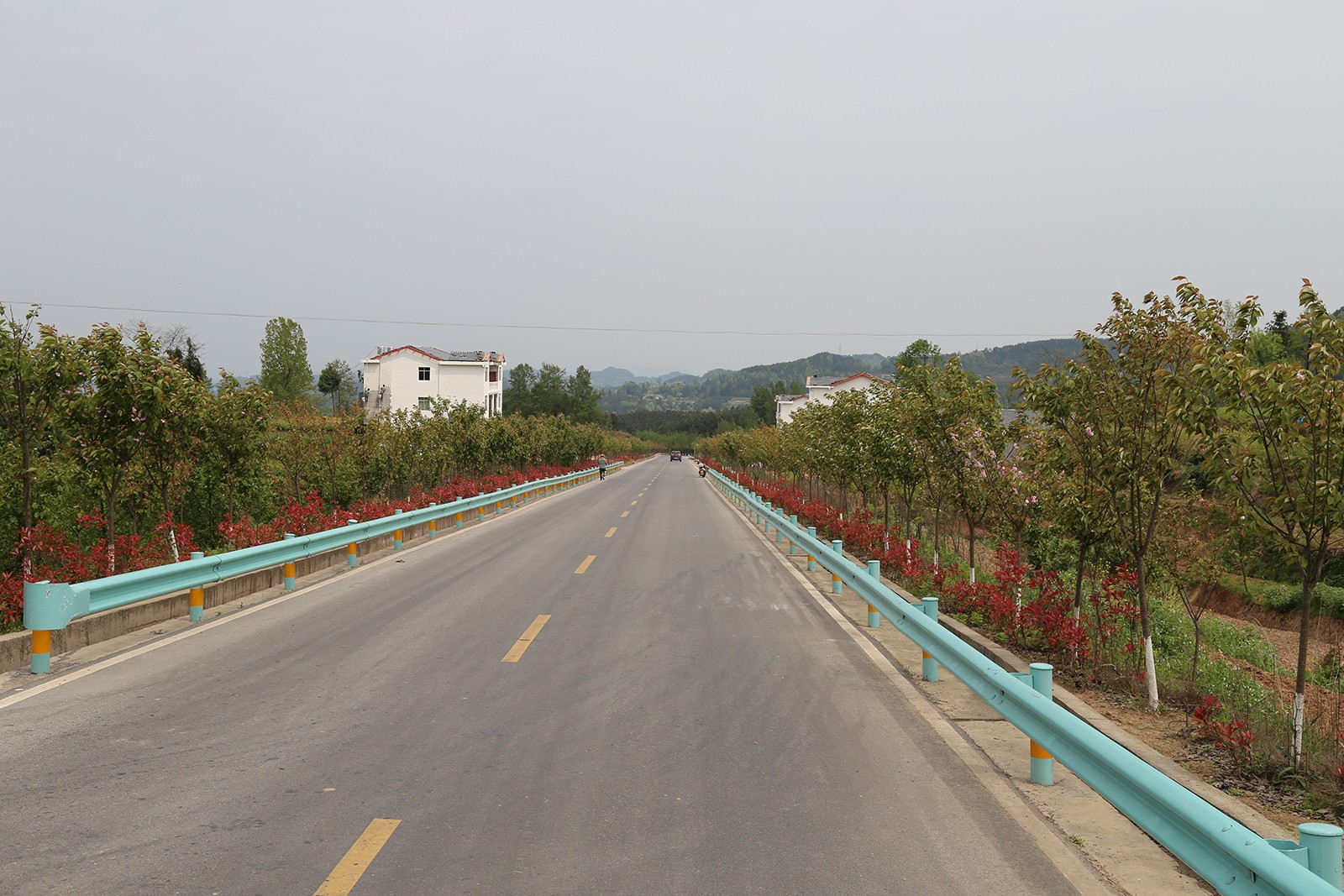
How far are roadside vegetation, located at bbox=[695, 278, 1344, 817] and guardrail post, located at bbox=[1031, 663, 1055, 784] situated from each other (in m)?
1.41

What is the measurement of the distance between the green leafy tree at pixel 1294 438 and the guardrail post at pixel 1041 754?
5.58ft

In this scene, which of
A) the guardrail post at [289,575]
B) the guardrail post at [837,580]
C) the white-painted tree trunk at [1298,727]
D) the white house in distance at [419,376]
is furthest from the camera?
the white house in distance at [419,376]

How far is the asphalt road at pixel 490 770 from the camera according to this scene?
4.31 meters

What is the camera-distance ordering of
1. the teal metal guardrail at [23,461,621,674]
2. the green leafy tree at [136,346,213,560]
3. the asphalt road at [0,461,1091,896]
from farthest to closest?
the green leafy tree at [136,346,213,560], the teal metal guardrail at [23,461,621,674], the asphalt road at [0,461,1091,896]

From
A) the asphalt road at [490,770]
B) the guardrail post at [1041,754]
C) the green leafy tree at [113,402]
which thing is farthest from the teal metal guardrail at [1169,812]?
the green leafy tree at [113,402]

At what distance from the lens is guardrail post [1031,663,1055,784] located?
5734mm

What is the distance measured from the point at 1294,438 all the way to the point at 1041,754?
9.71 ft

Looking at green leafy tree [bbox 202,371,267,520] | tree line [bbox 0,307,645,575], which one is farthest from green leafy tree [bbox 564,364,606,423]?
green leafy tree [bbox 202,371,267,520]

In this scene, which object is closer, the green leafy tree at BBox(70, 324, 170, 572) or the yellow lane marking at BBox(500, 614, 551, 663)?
the yellow lane marking at BBox(500, 614, 551, 663)

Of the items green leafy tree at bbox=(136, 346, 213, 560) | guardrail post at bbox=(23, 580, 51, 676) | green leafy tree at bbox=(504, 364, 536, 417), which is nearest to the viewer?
guardrail post at bbox=(23, 580, 51, 676)

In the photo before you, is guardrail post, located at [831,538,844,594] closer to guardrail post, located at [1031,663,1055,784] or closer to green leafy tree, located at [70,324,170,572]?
guardrail post, located at [1031,663,1055,784]

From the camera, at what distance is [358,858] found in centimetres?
435

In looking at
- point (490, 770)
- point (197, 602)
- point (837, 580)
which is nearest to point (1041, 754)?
point (490, 770)

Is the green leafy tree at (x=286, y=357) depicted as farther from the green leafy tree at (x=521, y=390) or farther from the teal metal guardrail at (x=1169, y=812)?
A: the teal metal guardrail at (x=1169, y=812)
